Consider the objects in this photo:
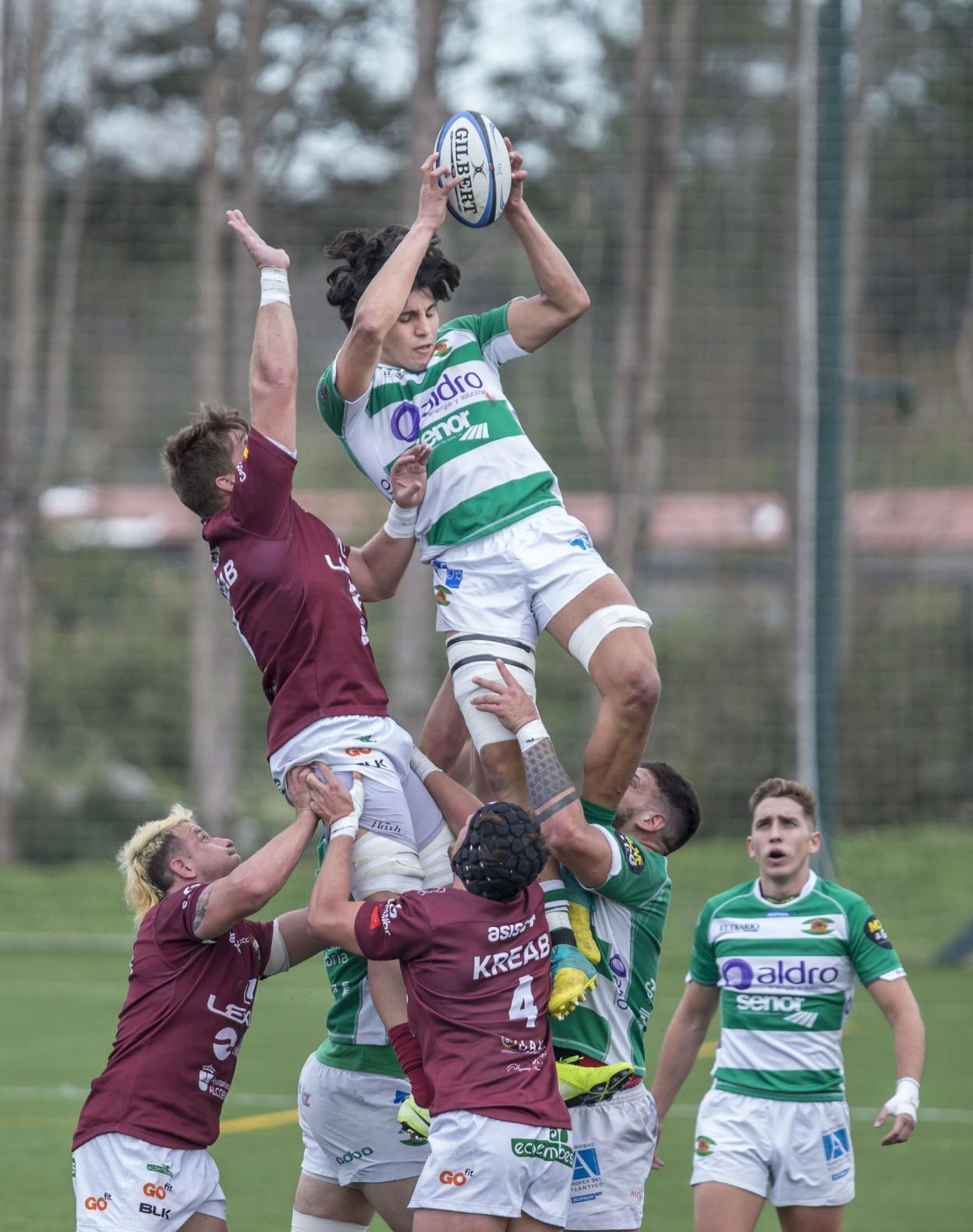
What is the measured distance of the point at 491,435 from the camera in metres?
5.90

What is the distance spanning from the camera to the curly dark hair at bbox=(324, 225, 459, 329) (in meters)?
5.72

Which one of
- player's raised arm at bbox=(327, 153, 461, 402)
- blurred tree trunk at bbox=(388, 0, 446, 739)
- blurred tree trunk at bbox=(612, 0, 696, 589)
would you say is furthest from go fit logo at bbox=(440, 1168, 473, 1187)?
blurred tree trunk at bbox=(612, 0, 696, 589)

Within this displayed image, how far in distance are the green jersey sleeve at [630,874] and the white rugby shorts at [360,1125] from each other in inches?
39.8

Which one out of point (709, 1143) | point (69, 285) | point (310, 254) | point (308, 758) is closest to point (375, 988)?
point (308, 758)

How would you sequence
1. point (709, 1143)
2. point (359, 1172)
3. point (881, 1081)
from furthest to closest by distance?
point (881, 1081)
point (709, 1143)
point (359, 1172)

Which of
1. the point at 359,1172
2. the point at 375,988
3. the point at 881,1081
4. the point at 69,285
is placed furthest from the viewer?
the point at 69,285

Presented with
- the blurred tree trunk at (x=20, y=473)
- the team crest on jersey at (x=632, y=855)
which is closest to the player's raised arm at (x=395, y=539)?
the team crest on jersey at (x=632, y=855)

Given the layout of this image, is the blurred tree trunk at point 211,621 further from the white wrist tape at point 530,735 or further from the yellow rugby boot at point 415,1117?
the yellow rugby boot at point 415,1117

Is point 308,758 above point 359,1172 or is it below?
above

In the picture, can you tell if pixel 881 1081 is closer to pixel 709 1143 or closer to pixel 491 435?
pixel 709 1143

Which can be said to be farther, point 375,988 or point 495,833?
point 375,988

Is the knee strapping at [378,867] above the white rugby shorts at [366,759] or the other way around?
the other way around

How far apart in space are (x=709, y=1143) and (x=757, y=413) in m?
15.1

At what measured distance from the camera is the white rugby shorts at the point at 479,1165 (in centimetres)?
468
